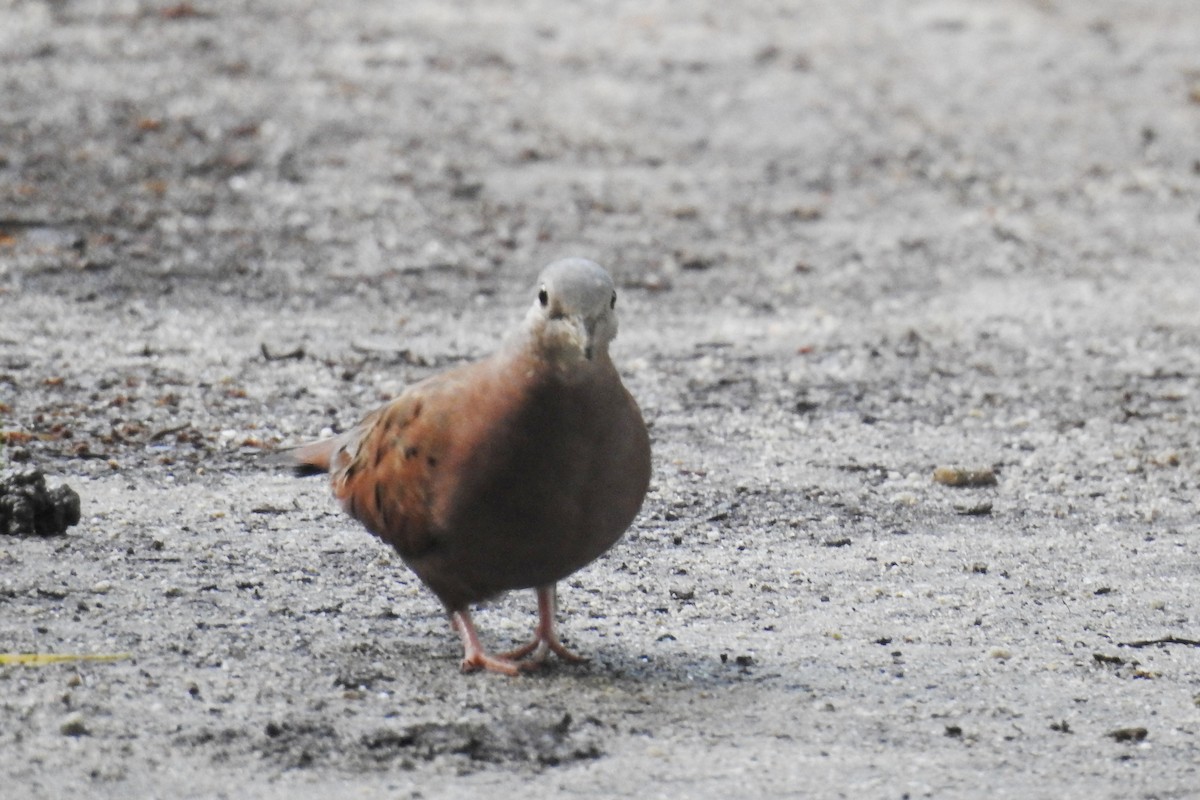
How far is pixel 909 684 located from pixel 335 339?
344 cm

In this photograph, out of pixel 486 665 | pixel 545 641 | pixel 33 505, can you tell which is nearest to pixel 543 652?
pixel 545 641

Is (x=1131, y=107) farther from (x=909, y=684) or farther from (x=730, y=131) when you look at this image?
(x=909, y=684)

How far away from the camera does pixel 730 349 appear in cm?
665

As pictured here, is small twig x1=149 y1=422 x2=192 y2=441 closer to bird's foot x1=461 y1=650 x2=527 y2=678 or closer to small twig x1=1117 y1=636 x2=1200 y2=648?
bird's foot x1=461 y1=650 x2=527 y2=678

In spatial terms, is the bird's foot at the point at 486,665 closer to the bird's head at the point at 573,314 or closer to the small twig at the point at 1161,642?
the bird's head at the point at 573,314

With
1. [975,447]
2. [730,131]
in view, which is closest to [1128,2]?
[730,131]

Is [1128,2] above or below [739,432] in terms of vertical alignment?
above

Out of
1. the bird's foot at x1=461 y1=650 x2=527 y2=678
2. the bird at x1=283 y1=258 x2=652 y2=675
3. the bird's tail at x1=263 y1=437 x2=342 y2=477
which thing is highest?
the bird at x1=283 y1=258 x2=652 y2=675

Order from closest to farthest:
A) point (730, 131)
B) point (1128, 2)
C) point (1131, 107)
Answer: point (730, 131)
point (1131, 107)
point (1128, 2)

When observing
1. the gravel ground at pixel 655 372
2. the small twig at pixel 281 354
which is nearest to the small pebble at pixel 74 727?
the gravel ground at pixel 655 372

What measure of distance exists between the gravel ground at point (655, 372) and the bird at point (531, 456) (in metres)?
Result: 0.29

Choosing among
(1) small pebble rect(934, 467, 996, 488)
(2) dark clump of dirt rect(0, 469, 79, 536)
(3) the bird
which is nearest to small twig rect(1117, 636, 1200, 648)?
(3) the bird

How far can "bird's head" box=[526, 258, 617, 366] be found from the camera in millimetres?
3199

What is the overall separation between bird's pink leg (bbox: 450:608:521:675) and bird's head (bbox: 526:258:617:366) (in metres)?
0.66
